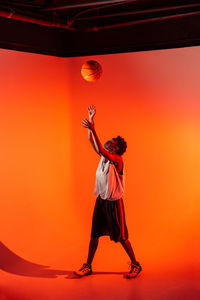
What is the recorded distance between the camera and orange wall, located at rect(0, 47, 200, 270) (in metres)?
5.18

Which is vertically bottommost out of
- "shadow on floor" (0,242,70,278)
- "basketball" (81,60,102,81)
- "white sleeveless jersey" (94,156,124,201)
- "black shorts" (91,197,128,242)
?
"shadow on floor" (0,242,70,278)

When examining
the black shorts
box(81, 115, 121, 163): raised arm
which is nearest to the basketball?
box(81, 115, 121, 163): raised arm

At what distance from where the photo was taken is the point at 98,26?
17.8ft

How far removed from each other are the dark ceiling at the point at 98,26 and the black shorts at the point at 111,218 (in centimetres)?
215

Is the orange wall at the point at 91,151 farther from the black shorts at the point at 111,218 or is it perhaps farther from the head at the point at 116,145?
the head at the point at 116,145

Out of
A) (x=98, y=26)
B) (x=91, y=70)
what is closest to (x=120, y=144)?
(x=91, y=70)

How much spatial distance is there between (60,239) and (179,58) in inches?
106

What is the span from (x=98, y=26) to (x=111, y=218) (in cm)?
257

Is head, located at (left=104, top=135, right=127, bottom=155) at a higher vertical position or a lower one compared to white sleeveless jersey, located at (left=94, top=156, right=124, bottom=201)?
higher

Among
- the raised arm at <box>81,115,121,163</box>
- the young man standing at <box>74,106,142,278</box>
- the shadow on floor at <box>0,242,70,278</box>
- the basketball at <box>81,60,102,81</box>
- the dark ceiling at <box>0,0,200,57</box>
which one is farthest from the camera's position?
the dark ceiling at <box>0,0,200,57</box>

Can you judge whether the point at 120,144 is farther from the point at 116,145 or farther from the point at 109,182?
the point at 109,182

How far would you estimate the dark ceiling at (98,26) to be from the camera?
16.0 ft

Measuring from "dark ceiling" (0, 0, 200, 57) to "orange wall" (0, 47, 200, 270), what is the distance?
0.45 feet

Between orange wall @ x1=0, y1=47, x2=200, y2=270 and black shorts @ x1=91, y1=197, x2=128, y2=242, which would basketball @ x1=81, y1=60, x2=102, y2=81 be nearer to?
orange wall @ x1=0, y1=47, x2=200, y2=270
